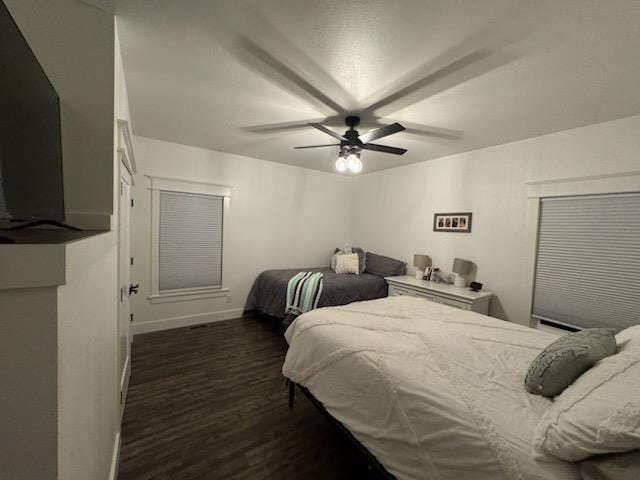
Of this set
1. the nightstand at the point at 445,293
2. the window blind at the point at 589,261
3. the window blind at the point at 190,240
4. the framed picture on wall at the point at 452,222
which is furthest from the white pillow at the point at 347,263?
the window blind at the point at 589,261

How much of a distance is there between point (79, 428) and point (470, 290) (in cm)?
371

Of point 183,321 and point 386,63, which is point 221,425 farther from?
point 386,63

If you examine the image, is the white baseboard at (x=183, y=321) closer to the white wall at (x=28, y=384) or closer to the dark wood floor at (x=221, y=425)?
the dark wood floor at (x=221, y=425)

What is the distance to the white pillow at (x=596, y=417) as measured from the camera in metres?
0.84

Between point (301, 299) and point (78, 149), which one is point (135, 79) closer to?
point (78, 149)

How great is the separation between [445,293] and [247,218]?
311 centimetres

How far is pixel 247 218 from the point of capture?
14.2ft

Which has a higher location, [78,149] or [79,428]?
[78,149]

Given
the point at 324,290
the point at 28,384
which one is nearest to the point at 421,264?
the point at 324,290

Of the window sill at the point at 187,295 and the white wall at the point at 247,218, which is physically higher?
the white wall at the point at 247,218

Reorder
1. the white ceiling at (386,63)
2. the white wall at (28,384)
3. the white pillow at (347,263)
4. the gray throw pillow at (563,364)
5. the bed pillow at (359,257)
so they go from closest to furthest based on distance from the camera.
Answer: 1. the white wall at (28,384)
2. the gray throw pillow at (563,364)
3. the white ceiling at (386,63)
4. the white pillow at (347,263)
5. the bed pillow at (359,257)

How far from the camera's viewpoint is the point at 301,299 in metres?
3.50

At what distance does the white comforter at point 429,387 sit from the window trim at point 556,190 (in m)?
1.29

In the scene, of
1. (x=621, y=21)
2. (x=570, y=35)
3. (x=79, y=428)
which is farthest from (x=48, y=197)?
(x=621, y=21)
